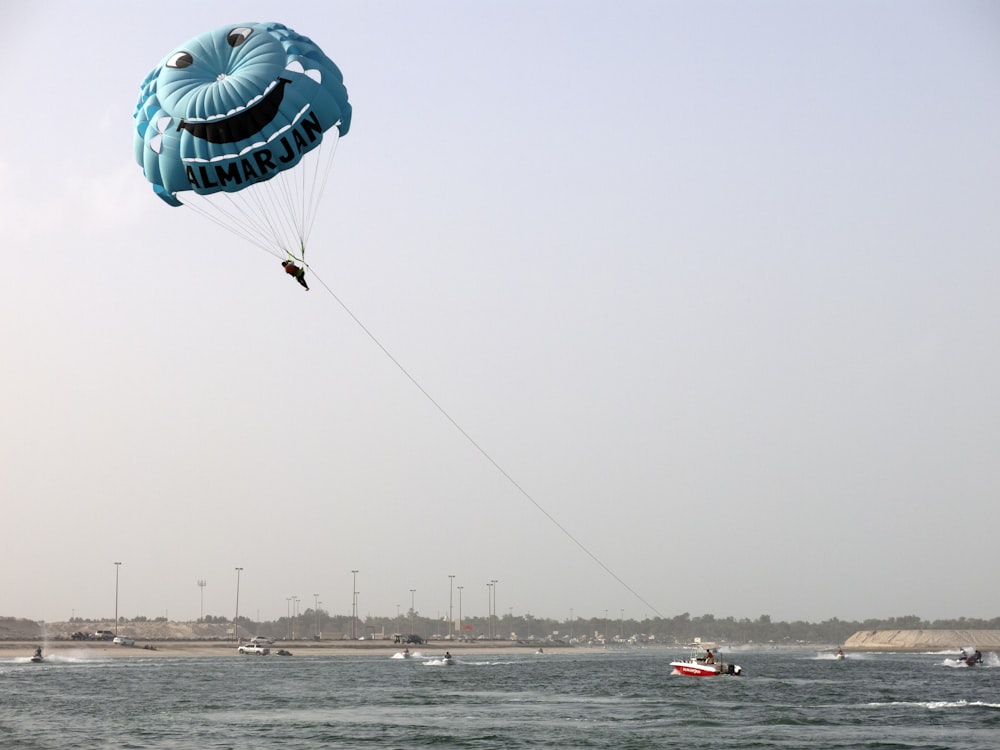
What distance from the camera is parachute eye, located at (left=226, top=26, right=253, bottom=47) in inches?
1446

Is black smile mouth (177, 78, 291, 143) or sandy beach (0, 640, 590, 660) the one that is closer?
black smile mouth (177, 78, 291, 143)

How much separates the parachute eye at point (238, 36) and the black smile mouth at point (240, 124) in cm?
260

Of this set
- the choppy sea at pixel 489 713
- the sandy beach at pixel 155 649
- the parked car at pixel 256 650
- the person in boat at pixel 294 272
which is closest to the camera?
the person in boat at pixel 294 272

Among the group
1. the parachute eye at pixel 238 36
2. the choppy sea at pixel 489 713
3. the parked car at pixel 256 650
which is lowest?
the parked car at pixel 256 650

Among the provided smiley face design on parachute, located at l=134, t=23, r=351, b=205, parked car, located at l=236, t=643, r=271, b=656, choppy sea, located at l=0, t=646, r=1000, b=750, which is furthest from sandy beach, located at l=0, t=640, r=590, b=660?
smiley face design on parachute, located at l=134, t=23, r=351, b=205

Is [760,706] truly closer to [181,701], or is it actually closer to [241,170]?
[181,701]

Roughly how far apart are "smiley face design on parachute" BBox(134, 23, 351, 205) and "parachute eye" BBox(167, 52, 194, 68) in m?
0.03

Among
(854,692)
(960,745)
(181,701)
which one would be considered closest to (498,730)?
(960,745)

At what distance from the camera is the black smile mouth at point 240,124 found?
34.9m

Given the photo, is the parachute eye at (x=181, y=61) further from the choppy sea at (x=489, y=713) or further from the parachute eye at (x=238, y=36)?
the choppy sea at (x=489, y=713)

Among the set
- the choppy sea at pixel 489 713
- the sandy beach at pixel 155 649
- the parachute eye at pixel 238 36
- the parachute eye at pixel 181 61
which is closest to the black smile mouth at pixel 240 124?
the parachute eye at pixel 181 61

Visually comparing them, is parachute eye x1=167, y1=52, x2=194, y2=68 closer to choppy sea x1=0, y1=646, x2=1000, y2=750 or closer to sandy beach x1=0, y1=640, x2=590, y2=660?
choppy sea x1=0, y1=646, x2=1000, y2=750

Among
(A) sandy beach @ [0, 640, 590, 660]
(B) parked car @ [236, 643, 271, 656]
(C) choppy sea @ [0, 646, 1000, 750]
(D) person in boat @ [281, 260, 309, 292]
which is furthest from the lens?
(B) parked car @ [236, 643, 271, 656]

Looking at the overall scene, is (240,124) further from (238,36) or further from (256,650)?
(256,650)
